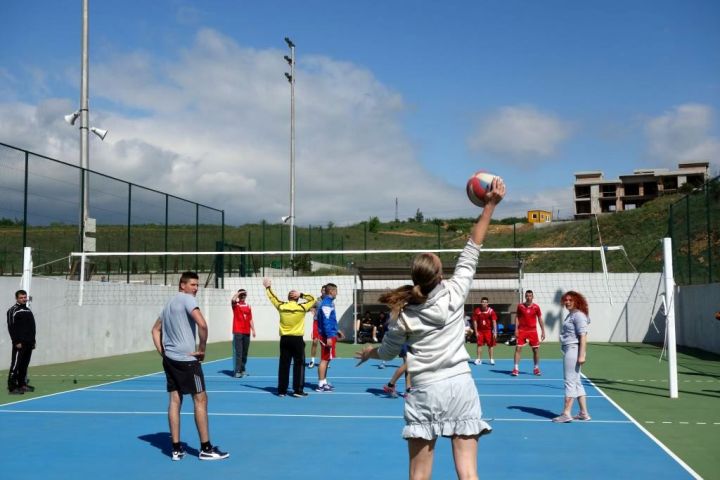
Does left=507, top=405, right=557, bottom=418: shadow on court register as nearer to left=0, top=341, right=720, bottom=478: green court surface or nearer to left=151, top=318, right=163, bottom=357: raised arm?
left=0, top=341, right=720, bottom=478: green court surface

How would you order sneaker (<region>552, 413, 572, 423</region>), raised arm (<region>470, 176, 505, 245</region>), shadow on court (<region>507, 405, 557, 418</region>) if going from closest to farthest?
raised arm (<region>470, 176, 505, 245</region>) → sneaker (<region>552, 413, 572, 423</region>) → shadow on court (<region>507, 405, 557, 418</region>)

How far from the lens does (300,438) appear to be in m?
8.30

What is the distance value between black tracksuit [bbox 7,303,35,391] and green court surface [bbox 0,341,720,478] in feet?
1.22

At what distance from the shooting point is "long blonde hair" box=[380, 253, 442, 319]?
381 centimetres

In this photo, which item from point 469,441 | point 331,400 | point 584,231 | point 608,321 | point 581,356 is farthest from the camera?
point 584,231

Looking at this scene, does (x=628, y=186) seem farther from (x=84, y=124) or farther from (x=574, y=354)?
(x=574, y=354)

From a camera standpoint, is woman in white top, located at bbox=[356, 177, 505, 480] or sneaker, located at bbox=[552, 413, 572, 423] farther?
sneaker, located at bbox=[552, 413, 572, 423]

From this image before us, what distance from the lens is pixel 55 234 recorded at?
20438 millimetres

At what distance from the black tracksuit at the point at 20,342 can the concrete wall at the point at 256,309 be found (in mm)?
4265

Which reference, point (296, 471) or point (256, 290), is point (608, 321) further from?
point (296, 471)

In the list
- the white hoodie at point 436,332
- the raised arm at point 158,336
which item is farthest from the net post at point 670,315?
the white hoodie at point 436,332

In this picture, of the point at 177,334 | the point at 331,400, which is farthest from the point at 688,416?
the point at 177,334

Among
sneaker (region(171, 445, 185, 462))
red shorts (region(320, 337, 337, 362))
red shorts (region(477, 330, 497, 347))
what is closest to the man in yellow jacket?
red shorts (region(320, 337, 337, 362))

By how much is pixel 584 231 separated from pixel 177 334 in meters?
48.6
